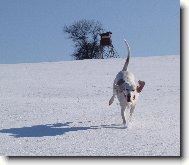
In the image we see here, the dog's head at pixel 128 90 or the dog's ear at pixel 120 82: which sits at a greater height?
the dog's ear at pixel 120 82

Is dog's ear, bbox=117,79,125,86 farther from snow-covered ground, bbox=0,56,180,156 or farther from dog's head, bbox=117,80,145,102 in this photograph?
snow-covered ground, bbox=0,56,180,156

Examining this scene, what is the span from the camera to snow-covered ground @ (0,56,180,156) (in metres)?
5.00

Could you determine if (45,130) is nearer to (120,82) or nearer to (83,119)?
(83,119)

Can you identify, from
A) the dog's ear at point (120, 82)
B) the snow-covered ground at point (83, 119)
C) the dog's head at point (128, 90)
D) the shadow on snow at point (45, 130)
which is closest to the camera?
the snow-covered ground at point (83, 119)

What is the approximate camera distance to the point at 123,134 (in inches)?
221

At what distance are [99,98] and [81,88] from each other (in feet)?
6.44

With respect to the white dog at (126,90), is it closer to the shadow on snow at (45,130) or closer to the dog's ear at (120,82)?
the dog's ear at (120,82)

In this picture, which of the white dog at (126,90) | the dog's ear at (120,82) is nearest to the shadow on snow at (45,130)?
the white dog at (126,90)

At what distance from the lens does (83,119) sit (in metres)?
6.71

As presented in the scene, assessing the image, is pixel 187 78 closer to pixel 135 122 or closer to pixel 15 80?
pixel 135 122

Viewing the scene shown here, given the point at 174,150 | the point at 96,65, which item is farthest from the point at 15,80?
the point at 174,150

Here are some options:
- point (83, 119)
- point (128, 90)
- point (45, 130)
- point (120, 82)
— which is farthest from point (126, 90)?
point (45, 130)

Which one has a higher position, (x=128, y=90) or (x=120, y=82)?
(x=120, y=82)

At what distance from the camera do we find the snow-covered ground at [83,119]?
197 inches
